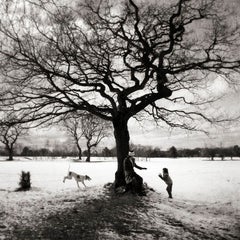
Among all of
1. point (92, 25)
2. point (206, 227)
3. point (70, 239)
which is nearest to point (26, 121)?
point (92, 25)

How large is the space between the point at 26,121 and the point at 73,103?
2292mm

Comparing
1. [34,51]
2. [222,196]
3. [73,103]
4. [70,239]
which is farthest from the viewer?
[222,196]

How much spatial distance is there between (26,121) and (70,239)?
286 inches

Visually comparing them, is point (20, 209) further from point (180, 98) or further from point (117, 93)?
point (180, 98)

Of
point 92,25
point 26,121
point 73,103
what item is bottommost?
point 26,121

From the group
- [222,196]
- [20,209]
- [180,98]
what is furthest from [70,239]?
[222,196]

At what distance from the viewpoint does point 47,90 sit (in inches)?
508

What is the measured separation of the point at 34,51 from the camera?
37.8 feet

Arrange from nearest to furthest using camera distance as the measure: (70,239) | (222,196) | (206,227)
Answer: (70,239), (206,227), (222,196)

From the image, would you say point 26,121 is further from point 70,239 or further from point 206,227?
point 206,227

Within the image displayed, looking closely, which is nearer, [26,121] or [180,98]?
[26,121]

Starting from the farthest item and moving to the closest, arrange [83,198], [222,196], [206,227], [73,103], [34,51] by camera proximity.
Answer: [222,196] < [73,103] < [83,198] < [34,51] < [206,227]

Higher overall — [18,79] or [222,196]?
[18,79]

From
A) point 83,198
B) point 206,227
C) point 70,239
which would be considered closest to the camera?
point 70,239
